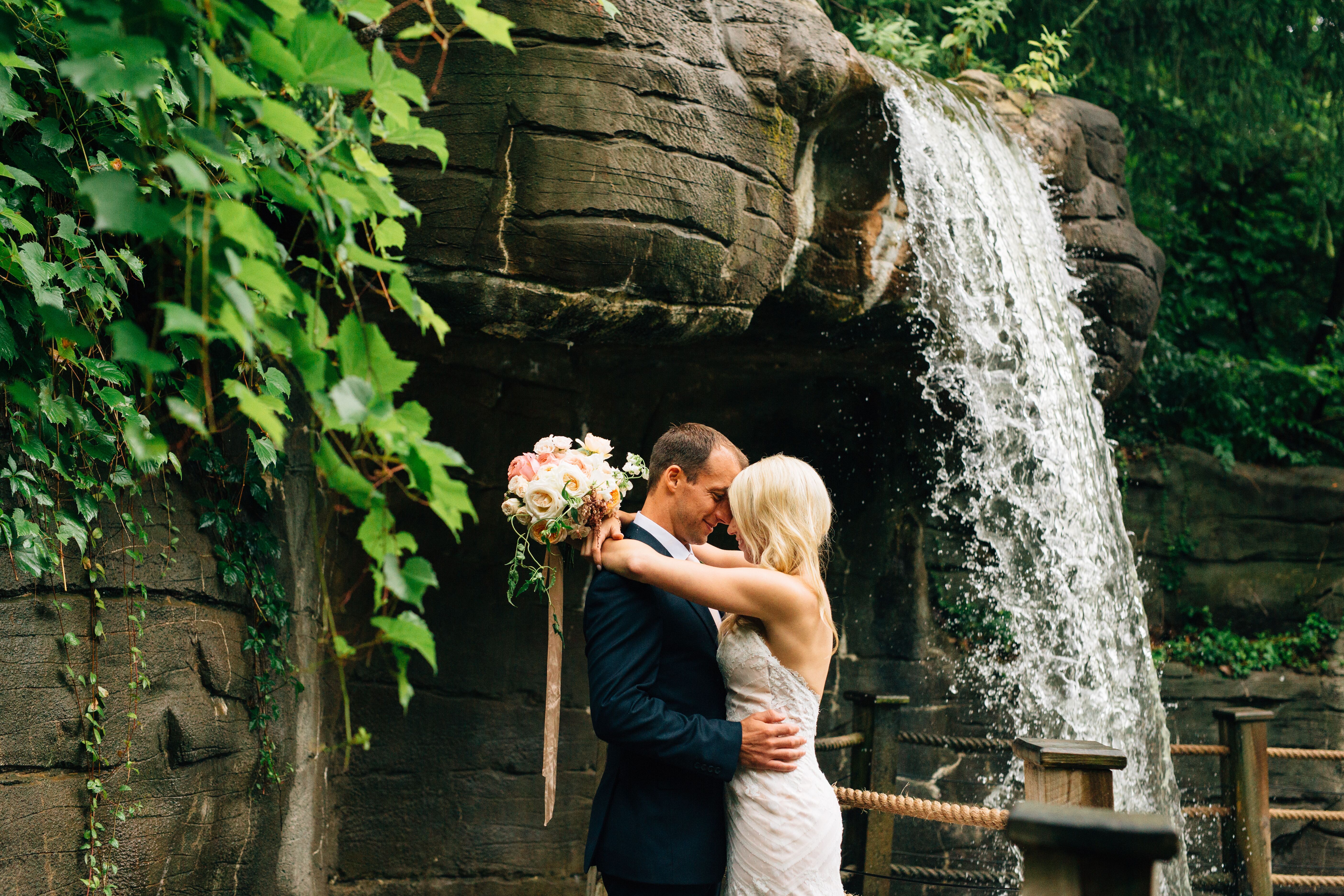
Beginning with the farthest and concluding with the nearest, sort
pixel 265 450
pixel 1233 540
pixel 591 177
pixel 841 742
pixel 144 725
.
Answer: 1. pixel 1233 540
2. pixel 841 742
3. pixel 591 177
4. pixel 265 450
5. pixel 144 725

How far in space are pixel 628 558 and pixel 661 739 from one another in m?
0.39

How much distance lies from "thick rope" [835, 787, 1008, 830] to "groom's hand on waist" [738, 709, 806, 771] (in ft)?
1.53

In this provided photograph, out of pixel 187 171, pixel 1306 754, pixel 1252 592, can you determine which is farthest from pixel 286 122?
pixel 1252 592

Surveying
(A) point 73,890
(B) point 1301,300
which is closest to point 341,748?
(A) point 73,890

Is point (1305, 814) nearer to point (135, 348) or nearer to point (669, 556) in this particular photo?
point (669, 556)

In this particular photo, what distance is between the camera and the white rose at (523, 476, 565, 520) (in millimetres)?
2209

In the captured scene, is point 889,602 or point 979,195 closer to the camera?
point 979,195

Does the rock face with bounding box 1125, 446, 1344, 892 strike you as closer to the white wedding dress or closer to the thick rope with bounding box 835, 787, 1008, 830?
the thick rope with bounding box 835, 787, 1008, 830

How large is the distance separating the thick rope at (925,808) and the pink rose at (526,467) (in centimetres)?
128

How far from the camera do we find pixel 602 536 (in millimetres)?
2273

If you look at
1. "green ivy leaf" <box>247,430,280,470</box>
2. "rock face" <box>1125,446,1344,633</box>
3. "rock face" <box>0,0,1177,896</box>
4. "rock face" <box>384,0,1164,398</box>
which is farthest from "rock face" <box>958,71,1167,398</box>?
"green ivy leaf" <box>247,430,280,470</box>

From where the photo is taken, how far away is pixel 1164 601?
6688mm

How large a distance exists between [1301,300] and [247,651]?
818cm

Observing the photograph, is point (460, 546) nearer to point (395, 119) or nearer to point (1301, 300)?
point (395, 119)
